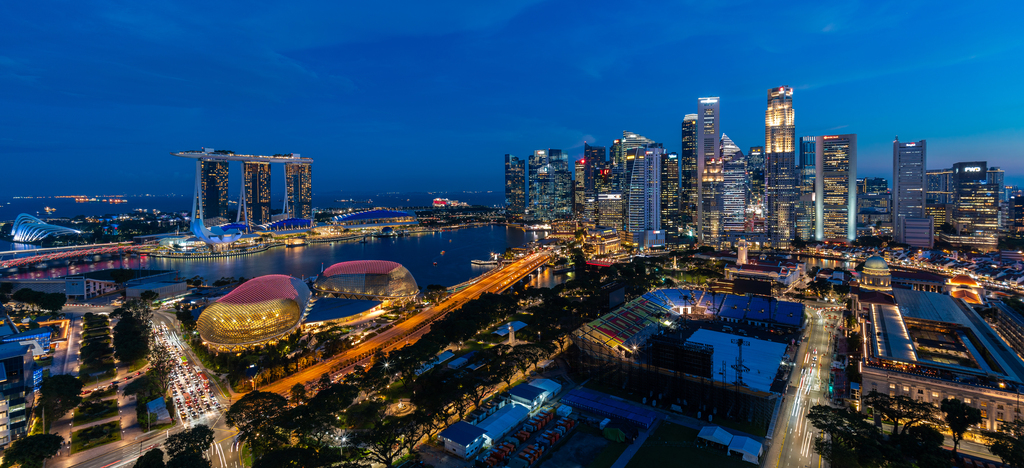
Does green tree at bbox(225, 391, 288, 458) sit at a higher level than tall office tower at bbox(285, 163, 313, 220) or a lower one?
lower

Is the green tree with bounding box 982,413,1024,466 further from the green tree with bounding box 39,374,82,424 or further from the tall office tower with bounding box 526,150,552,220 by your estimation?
the tall office tower with bounding box 526,150,552,220

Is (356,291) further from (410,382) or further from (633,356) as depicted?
(633,356)

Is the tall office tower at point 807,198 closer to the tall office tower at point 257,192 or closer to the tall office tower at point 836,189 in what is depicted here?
the tall office tower at point 836,189

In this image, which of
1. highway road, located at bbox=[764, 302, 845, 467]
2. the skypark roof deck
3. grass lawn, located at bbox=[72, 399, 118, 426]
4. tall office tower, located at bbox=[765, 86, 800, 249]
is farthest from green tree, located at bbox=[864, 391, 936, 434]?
the skypark roof deck

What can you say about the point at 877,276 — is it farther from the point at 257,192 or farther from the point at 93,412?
the point at 257,192


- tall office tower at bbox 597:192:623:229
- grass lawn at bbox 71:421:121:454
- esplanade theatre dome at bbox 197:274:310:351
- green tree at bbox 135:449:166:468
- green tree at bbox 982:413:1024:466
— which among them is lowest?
grass lawn at bbox 71:421:121:454

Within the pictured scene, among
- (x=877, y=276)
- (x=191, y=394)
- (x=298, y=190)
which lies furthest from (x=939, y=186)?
(x=298, y=190)

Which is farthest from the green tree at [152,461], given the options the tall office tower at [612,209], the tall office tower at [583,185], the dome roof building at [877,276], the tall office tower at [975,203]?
the tall office tower at [583,185]
